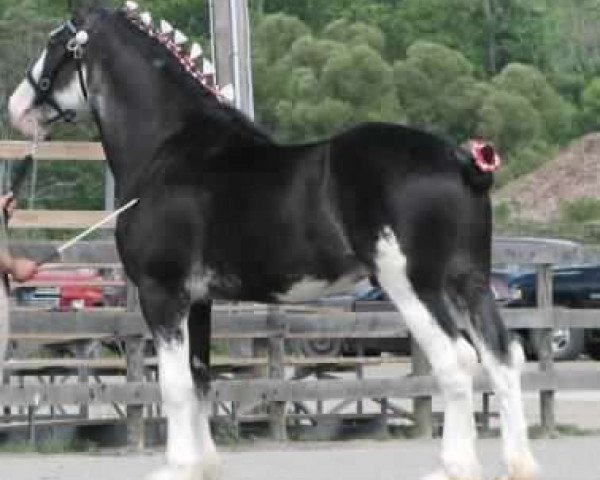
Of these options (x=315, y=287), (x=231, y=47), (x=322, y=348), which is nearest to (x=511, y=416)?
(x=315, y=287)

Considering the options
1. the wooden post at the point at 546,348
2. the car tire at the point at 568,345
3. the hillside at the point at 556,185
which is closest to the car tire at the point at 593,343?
the car tire at the point at 568,345

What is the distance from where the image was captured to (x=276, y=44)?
224ft

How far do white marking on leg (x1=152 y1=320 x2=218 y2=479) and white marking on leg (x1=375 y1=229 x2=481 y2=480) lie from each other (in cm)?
134

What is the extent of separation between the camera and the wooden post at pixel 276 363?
15664 millimetres

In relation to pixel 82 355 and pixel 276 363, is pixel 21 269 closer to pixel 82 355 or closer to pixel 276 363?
pixel 276 363

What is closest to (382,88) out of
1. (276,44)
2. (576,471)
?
(276,44)

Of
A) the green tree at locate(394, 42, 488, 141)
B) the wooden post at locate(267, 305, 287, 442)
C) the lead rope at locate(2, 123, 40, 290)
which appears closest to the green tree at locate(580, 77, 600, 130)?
the green tree at locate(394, 42, 488, 141)

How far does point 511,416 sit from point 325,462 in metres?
3.16

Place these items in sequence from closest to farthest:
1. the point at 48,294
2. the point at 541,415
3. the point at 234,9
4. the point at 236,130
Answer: the point at 236,130 < the point at 541,415 < the point at 234,9 < the point at 48,294

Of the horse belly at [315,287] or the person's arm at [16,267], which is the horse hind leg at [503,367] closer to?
the horse belly at [315,287]

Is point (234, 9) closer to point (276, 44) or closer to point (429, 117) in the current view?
point (429, 117)

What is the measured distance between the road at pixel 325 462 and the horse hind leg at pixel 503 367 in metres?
1.64

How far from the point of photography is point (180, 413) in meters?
11.5

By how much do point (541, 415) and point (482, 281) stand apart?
18.6ft
